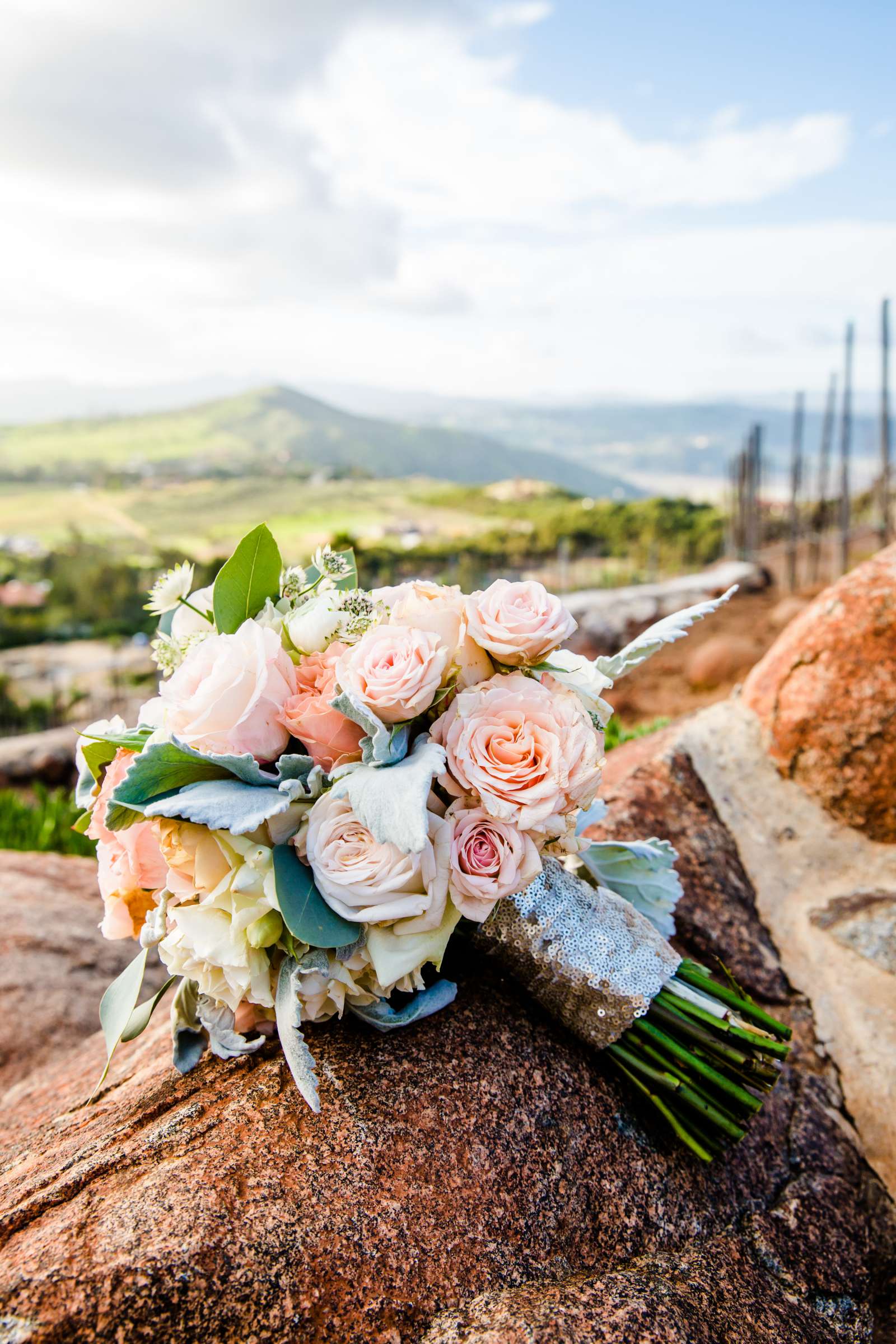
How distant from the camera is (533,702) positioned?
1349mm

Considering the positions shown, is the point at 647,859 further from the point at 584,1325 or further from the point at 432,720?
the point at 584,1325

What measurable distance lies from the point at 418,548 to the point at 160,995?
1238 inches

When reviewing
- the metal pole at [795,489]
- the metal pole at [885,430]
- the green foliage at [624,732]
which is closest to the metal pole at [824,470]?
the metal pole at [795,489]

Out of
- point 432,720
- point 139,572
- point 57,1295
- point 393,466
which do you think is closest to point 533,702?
point 432,720

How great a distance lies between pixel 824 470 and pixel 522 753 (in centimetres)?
1143

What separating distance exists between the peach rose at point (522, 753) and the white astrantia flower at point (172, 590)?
22.4 inches

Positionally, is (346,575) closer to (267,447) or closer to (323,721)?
(323,721)

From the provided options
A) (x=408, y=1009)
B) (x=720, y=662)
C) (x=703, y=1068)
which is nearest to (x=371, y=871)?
(x=408, y=1009)

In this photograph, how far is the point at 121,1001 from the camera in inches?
58.9

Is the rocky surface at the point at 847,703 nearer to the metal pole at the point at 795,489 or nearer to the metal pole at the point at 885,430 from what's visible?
the metal pole at the point at 885,430

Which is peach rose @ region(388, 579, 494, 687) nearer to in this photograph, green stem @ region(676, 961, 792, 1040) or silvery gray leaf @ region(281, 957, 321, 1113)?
silvery gray leaf @ region(281, 957, 321, 1113)

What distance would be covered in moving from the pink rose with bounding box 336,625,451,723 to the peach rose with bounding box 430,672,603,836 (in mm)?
76

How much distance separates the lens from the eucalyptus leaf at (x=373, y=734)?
4.22 ft

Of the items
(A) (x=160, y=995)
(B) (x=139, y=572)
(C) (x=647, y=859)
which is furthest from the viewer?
(B) (x=139, y=572)
